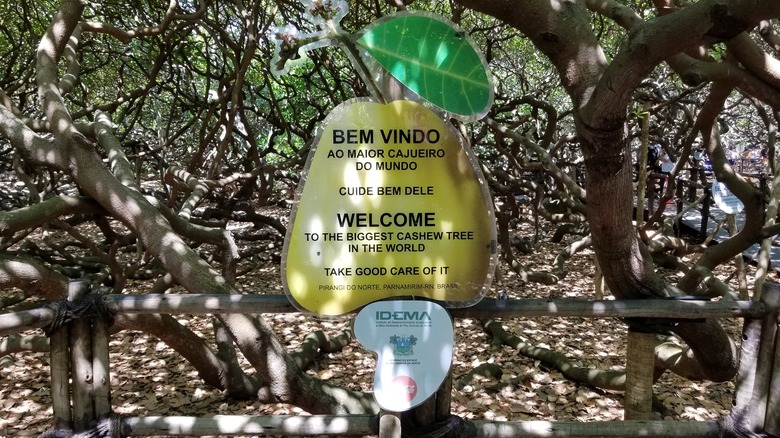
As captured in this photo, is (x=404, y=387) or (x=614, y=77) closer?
(x=614, y=77)

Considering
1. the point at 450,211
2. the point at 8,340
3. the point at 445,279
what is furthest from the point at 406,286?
the point at 8,340

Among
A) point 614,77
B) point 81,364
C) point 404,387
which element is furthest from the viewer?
point 81,364

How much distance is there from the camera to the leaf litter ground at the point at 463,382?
3.47 meters

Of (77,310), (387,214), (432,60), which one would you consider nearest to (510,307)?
(387,214)

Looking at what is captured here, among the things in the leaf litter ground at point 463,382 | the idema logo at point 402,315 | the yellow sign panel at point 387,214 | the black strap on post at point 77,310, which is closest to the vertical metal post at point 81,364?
the black strap on post at point 77,310

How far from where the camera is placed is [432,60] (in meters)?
1.56

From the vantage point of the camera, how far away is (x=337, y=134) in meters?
1.60

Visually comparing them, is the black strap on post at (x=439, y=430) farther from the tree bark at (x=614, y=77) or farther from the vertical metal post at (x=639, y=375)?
the tree bark at (x=614, y=77)

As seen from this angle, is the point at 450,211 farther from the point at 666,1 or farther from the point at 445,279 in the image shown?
the point at 666,1

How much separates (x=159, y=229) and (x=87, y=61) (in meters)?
6.65

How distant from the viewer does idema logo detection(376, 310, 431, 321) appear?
5.36 feet

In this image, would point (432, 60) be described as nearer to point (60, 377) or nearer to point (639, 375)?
point (639, 375)

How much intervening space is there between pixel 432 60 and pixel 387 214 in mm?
452

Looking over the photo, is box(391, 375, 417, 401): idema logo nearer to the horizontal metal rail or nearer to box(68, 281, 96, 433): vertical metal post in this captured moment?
the horizontal metal rail
